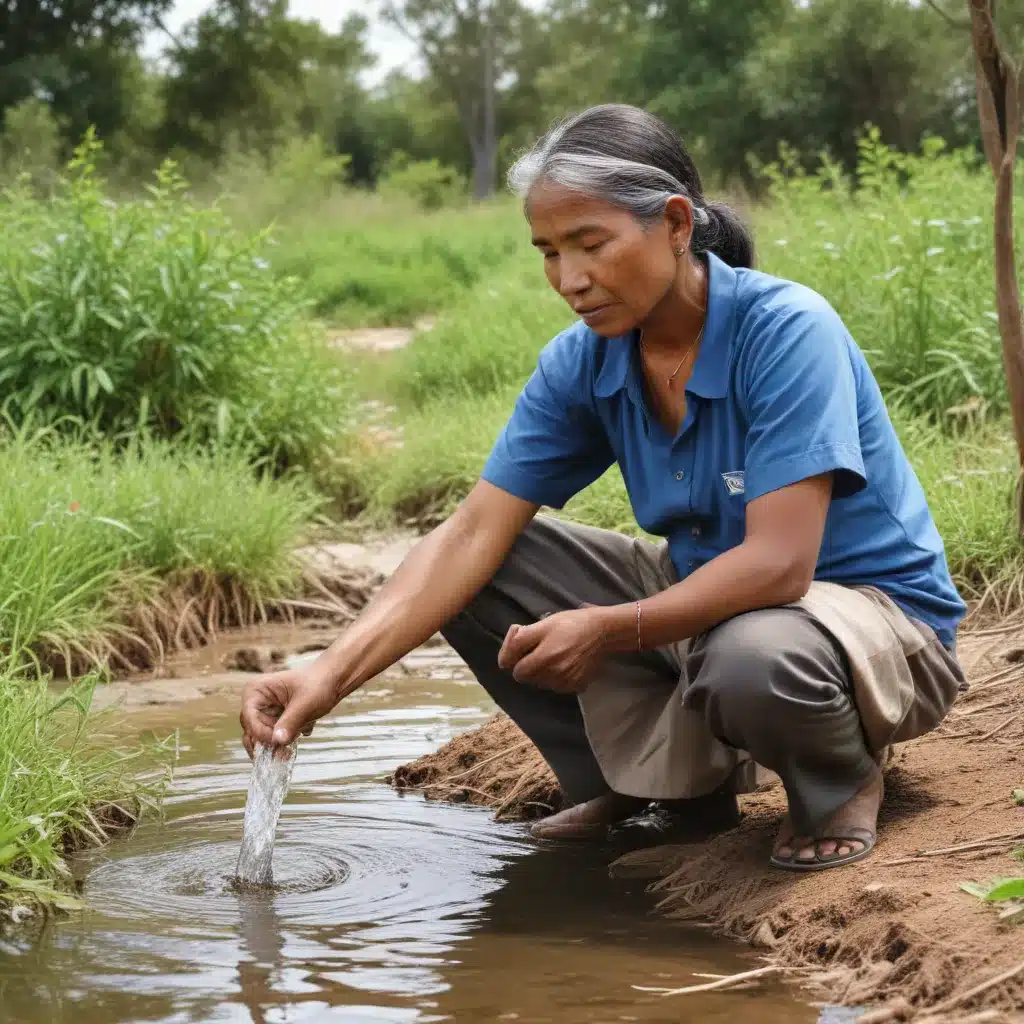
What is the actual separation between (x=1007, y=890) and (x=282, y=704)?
4.32 ft

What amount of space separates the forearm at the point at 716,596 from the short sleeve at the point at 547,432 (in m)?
0.45

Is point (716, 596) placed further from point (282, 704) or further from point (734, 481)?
point (282, 704)

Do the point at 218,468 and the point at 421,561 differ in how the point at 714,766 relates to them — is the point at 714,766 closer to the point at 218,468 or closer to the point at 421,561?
the point at 421,561

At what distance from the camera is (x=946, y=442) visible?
5.96m

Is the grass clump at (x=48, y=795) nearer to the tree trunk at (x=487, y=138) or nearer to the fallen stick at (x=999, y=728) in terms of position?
the fallen stick at (x=999, y=728)

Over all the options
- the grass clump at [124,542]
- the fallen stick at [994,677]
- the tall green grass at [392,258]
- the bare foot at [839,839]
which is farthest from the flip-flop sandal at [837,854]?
the tall green grass at [392,258]

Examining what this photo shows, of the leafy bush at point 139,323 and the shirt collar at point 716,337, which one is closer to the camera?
the shirt collar at point 716,337

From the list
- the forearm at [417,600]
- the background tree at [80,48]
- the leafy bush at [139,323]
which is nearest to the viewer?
the forearm at [417,600]

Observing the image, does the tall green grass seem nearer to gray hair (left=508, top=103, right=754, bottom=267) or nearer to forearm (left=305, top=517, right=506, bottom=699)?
forearm (left=305, top=517, right=506, bottom=699)

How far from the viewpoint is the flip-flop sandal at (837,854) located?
274 centimetres

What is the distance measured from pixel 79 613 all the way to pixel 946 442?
Result: 3.32 metres

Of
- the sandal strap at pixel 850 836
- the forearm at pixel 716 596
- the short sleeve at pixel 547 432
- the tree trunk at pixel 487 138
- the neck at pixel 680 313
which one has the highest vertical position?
the tree trunk at pixel 487 138

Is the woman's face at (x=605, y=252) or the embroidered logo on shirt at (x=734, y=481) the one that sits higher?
the woman's face at (x=605, y=252)

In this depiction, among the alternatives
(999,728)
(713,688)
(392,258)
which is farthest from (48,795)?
(392,258)
